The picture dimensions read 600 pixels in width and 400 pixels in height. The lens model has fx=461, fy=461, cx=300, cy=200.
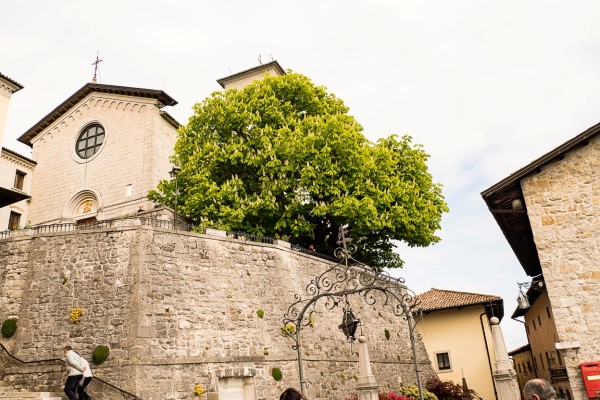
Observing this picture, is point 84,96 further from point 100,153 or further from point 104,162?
point 104,162

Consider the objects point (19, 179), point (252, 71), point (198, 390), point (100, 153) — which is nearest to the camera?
point (198, 390)

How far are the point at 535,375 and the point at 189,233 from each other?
2651cm

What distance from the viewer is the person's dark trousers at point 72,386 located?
1137 centimetres

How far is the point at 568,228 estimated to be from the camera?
1258 centimetres

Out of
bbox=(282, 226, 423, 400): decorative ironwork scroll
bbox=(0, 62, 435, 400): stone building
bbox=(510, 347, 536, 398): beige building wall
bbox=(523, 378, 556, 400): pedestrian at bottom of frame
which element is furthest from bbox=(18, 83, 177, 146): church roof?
bbox=(510, 347, 536, 398): beige building wall

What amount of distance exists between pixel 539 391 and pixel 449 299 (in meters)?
26.8

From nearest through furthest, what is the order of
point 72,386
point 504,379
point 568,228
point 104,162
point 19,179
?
point 504,379 < point 72,386 < point 568,228 < point 104,162 < point 19,179

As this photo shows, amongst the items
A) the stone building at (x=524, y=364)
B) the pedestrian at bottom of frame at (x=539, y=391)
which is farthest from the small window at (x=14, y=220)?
the stone building at (x=524, y=364)

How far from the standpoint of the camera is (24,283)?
15.4m

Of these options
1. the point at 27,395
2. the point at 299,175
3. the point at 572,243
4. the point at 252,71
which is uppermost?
the point at 252,71

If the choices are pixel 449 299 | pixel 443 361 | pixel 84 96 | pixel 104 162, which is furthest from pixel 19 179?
pixel 443 361

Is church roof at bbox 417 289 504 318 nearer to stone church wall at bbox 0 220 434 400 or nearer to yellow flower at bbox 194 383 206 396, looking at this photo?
stone church wall at bbox 0 220 434 400

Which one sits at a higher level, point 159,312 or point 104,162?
point 104,162

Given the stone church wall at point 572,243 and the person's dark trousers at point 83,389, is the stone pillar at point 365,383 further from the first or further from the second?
the person's dark trousers at point 83,389
